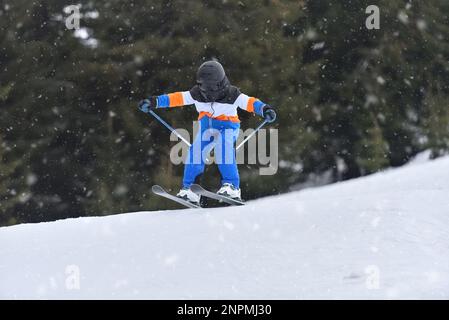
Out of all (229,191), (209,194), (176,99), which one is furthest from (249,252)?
(176,99)

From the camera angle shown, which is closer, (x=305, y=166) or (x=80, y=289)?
(x=80, y=289)

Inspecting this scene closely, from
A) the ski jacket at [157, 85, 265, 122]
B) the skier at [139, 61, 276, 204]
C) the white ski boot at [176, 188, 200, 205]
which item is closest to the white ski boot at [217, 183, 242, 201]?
the skier at [139, 61, 276, 204]

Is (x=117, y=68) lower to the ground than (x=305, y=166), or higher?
higher

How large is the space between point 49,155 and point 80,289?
34.4ft

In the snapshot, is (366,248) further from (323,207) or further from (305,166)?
(305,166)

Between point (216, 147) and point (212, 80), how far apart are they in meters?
0.67

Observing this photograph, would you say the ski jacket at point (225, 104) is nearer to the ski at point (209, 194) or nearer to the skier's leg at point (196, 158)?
the skier's leg at point (196, 158)

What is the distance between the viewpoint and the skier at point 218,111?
7.36 metres

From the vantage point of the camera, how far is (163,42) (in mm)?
14398

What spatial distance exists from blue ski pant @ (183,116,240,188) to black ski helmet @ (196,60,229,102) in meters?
0.30

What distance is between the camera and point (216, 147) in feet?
24.6

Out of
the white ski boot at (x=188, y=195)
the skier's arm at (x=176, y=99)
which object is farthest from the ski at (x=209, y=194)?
the skier's arm at (x=176, y=99)

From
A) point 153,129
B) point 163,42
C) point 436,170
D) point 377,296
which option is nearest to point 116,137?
point 153,129

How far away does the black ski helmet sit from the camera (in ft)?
23.7
